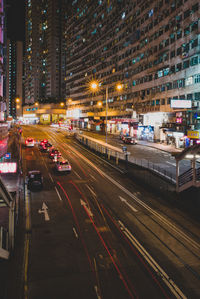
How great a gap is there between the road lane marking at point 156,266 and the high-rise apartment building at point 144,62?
118ft

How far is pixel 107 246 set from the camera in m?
13.7

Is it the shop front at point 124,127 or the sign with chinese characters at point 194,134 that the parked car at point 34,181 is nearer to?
the sign with chinese characters at point 194,134

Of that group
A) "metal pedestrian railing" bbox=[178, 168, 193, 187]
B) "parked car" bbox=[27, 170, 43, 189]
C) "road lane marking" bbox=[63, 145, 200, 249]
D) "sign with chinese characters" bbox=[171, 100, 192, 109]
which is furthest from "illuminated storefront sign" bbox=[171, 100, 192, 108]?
"parked car" bbox=[27, 170, 43, 189]

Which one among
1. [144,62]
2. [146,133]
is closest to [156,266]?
[146,133]

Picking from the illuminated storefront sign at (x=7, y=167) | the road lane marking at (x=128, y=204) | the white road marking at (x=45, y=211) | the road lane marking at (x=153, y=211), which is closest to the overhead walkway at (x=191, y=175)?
the road lane marking at (x=153, y=211)

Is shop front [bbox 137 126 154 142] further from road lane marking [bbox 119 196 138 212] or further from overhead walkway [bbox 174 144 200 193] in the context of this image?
road lane marking [bbox 119 196 138 212]

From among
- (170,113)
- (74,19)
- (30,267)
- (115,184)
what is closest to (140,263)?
(30,267)

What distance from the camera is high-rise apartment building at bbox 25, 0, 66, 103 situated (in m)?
174

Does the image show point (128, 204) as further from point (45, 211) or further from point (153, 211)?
point (45, 211)

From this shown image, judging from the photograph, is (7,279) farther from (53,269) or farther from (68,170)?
(68,170)

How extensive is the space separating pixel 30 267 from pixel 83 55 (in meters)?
121

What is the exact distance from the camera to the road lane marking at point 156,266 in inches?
391

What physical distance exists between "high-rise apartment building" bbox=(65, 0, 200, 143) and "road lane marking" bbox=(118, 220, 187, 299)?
36.1 meters

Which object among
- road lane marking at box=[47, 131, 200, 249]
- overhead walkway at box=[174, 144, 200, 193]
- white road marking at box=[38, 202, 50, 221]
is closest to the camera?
road lane marking at box=[47, 131, 200, 249]
